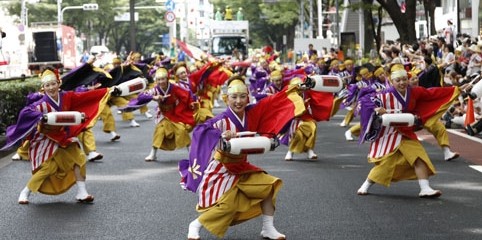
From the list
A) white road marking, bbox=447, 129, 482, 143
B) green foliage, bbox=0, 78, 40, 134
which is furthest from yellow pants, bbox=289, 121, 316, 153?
green foliage, bbox=0, 78, 40, 134

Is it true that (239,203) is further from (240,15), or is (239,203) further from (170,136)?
(240,15)

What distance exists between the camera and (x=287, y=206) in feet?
34.2

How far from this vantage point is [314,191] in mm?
11531

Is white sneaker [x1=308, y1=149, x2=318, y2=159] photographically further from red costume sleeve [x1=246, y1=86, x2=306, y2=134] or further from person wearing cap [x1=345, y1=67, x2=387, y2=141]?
red costume sleeve [x1=246, y1=86, x2=306, y2=134]

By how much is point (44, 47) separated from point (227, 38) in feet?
36.1

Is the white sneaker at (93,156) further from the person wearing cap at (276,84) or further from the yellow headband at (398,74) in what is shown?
the yellow headband at (398,74)

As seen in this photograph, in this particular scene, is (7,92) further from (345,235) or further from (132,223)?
(345,235)

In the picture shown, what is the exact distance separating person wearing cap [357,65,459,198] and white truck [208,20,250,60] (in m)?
42.9

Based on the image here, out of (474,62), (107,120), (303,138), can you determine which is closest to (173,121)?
(303,138)

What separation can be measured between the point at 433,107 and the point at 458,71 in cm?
1008

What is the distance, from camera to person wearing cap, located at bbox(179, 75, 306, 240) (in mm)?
8195

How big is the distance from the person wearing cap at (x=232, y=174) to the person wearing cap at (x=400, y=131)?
2490mm

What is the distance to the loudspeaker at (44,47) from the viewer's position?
Answer: 47.7 meters

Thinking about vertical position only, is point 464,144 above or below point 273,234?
below
